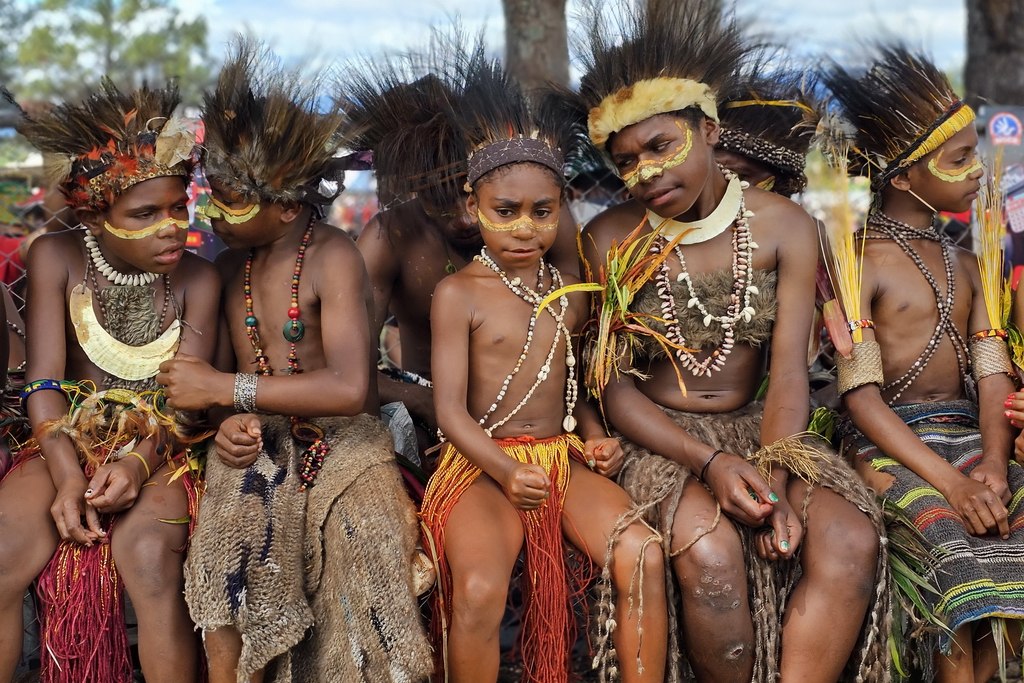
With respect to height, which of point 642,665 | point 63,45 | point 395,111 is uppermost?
point 63,45

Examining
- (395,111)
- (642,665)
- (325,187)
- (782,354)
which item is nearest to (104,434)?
(325,187)

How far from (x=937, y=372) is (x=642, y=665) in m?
1.60

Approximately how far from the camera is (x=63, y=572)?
2938 millimetres

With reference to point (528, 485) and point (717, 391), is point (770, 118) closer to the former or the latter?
point (717, 391)

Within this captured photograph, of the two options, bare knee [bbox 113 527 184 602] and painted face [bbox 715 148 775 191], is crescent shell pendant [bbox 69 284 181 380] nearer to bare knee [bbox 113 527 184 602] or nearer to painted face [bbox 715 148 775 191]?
bare knee [bbox 113 527 184 602]

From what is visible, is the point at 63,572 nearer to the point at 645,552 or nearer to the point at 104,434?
the point at 104,434

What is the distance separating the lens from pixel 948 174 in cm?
363

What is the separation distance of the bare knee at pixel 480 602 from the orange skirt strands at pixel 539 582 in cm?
12

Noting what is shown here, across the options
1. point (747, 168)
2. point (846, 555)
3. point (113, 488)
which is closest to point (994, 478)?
point (846, 555)

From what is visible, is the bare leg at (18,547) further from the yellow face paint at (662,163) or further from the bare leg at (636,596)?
the yellow face paint at (662,163)

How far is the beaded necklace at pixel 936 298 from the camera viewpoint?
3.59 metres

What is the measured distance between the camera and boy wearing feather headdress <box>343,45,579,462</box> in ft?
11.9

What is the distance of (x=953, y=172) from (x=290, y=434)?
2.52 meters

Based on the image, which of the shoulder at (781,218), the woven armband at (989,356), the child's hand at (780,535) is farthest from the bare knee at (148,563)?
the woven armband at (989,356)
